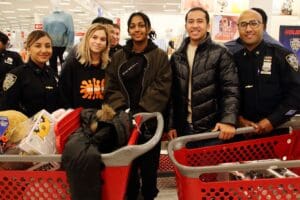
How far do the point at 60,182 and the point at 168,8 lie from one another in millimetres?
21787

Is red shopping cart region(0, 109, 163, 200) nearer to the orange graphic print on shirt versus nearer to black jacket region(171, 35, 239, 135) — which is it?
black jacket region(171, 35, 239, 135)

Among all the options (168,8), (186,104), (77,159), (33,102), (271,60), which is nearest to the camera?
(77,159)

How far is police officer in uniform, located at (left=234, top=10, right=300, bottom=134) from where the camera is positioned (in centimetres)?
229

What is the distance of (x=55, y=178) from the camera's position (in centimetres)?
160

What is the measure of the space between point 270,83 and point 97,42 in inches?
50.9

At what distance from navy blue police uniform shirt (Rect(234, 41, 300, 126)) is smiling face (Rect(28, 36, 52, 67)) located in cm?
155

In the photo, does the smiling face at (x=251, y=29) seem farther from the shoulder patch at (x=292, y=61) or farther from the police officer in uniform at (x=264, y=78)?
the shoulder patch at (x=292, y=61)

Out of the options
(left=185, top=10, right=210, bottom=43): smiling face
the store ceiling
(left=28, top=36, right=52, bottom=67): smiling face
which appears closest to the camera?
(left=185, top=10, right=210, bottom=43): smiling face

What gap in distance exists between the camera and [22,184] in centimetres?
162

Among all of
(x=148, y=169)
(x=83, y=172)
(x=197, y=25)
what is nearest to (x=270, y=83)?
(x=197, y=25)

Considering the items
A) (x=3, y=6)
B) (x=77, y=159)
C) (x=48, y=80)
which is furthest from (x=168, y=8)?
(x=77, y=159)

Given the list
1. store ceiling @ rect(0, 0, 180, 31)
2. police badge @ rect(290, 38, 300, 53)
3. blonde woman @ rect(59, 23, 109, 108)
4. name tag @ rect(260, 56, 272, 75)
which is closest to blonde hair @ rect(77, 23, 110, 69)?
blonde woman @ rect(59, 23, 109, 108)

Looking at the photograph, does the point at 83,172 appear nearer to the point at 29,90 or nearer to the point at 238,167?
the point at 238,167

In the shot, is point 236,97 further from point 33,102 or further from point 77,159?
point 33,102
